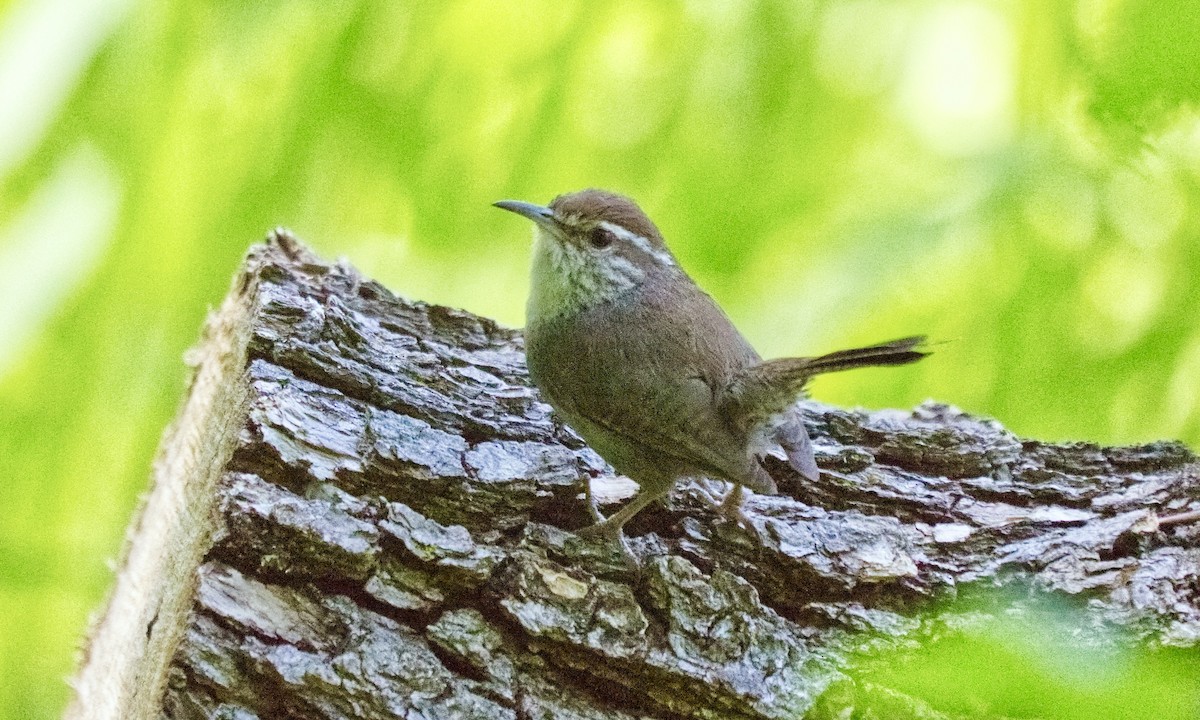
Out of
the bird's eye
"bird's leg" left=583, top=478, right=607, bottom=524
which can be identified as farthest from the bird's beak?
"bird's leg" left=583, top=478, right=607, bottom=524

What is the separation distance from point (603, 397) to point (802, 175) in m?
0.87

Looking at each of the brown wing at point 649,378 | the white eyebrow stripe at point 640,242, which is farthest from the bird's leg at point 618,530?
the white eyebrow stripe at point 640,242

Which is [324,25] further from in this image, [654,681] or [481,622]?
[654,681]

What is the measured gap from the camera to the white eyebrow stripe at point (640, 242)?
9.12 feet

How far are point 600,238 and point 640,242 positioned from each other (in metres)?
0.12

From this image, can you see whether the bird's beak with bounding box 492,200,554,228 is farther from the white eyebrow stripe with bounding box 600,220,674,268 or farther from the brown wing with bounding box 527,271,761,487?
the brown wing with bounding box 527,271,761,487

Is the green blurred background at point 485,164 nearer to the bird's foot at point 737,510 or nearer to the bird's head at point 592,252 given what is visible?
the bird's head at point 592,252

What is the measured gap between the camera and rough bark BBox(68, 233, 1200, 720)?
201 cm

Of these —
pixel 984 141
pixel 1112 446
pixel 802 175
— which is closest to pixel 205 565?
pixel 802 175

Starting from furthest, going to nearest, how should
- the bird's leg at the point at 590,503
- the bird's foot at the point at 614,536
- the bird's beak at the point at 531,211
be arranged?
the bird's beak at the point at 531,211
the bird's leg at the point at 590,503
the bird's foot at the point at 614,536

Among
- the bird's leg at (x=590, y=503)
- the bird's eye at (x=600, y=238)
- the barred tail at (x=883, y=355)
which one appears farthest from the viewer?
the bird's eye at (x=600, y=238)

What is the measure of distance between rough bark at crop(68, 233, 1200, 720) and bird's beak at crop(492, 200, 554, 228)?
0.40 meters

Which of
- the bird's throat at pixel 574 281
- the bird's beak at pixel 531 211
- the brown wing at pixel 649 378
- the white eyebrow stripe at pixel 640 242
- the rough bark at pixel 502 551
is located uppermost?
the white eyebrow stripe at pixel 640 242

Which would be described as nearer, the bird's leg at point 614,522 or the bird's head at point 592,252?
the bird's leg at point 614,522
